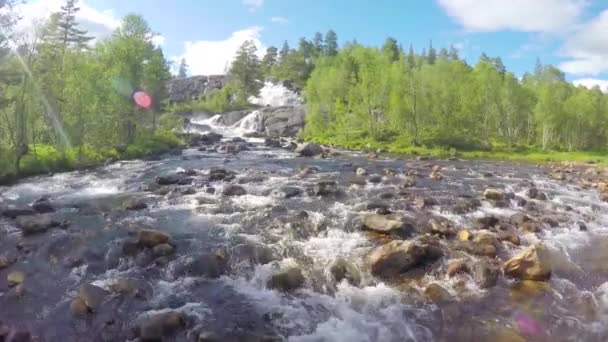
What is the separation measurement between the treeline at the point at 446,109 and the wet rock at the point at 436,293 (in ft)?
179

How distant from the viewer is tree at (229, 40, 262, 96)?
137 metres

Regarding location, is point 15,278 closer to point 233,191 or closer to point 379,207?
point 233,191

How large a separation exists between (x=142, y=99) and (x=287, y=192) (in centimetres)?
3394

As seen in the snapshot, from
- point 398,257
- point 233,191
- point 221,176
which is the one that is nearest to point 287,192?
point 233,191

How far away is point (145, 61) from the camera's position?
197 ft

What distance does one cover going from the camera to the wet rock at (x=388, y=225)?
19.1 m

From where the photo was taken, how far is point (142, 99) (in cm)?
5372

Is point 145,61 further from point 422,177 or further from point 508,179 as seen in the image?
point 508,179

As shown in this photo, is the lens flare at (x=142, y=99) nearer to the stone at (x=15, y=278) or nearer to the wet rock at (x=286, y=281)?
the stone at (x=15, y=278)

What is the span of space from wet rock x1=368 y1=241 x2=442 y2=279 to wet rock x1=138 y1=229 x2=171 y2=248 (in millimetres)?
8031

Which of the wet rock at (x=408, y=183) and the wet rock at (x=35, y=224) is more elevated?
the wet rock at (x=408, y=183)

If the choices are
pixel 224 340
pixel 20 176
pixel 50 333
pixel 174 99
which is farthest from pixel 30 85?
pixel 174 99

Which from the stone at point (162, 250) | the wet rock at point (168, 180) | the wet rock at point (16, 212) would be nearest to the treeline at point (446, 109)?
the wet rock at point (168, 180)

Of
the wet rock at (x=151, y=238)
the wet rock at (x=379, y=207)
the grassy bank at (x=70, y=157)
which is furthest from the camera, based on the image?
the grassy bank at (x=70, y=157)
